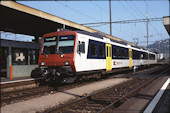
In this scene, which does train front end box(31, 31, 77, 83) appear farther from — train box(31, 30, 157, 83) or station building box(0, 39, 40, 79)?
station building box(0, 39, 40, 79)

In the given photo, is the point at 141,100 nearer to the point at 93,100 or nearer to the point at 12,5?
the point at 93,100

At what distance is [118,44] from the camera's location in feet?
55.8

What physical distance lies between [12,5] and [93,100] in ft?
23.2

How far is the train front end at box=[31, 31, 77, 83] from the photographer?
34.0 feet

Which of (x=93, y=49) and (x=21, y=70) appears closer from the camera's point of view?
(x=93, y=49)

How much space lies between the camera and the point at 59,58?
1070cm

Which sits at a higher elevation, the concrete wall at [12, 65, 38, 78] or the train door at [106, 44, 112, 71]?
Answer: the train door at [106, 44, 112, 71]

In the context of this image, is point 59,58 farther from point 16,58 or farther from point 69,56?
point 16,58

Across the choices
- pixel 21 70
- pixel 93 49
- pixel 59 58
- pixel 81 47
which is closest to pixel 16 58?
pixel 21 70

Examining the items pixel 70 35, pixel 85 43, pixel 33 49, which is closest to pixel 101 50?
pixel 85 43

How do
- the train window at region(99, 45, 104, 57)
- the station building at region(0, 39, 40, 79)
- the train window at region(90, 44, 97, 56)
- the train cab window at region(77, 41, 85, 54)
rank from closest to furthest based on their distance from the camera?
the train cab window at region(77, 41, 85, 54), the train window at region(90, 44, 97, 56), the train window at region(99, 45, 104, 57), the station building at region(0, 39, 40, 79)

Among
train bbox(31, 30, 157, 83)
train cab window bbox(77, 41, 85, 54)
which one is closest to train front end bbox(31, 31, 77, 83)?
train bbox(31, 30, 157, 83)

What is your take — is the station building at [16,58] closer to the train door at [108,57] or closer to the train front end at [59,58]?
the train front end at [59,58]

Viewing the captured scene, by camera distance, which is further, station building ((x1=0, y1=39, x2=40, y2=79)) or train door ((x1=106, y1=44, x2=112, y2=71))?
station building ((x1=0, y1=39, x2=40, y2=79))
